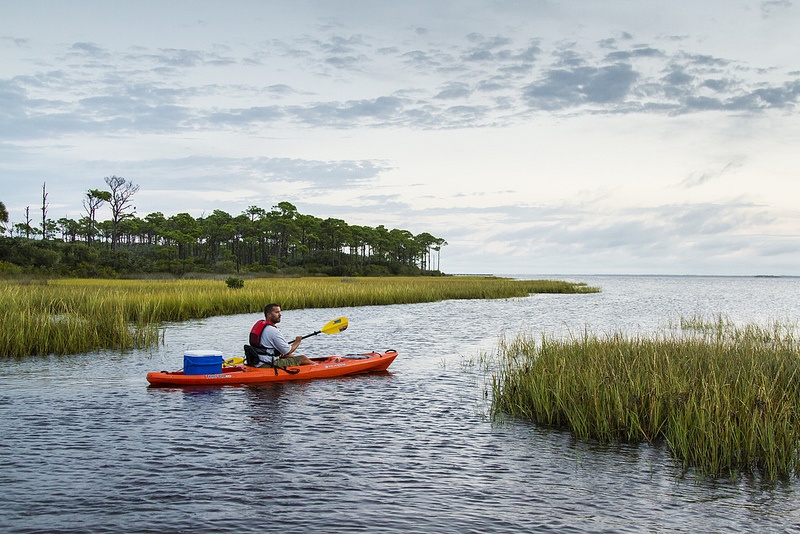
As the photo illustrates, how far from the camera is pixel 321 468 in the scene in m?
8.23

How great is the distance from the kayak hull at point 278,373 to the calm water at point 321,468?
26cm

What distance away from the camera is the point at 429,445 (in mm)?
9312

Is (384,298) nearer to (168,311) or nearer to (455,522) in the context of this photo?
(168,311)

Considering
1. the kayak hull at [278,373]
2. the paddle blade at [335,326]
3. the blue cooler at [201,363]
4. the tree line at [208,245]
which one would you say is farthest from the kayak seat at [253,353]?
the tree line at [208,245]

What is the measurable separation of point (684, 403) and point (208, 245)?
103742mm

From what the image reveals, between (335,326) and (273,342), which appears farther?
(335,326)

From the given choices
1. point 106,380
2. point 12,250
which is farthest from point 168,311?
point 12,250

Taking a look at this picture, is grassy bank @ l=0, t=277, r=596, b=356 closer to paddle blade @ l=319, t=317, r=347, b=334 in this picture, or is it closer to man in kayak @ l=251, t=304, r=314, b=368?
paddle blade @ l=319, t=317, r=347, b=334

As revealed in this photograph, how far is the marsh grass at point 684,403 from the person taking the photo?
792 cm

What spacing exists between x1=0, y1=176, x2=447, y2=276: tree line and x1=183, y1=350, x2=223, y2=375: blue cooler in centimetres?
3746

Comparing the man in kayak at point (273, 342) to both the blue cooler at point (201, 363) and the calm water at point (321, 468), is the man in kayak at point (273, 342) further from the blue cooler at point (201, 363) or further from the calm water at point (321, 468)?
the blue cooler at point (201, 363)

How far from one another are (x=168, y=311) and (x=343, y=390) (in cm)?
1618

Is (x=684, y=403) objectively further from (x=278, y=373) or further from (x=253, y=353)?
(x=253, y=353)

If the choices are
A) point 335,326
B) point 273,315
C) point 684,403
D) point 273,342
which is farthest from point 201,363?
point 684,403
